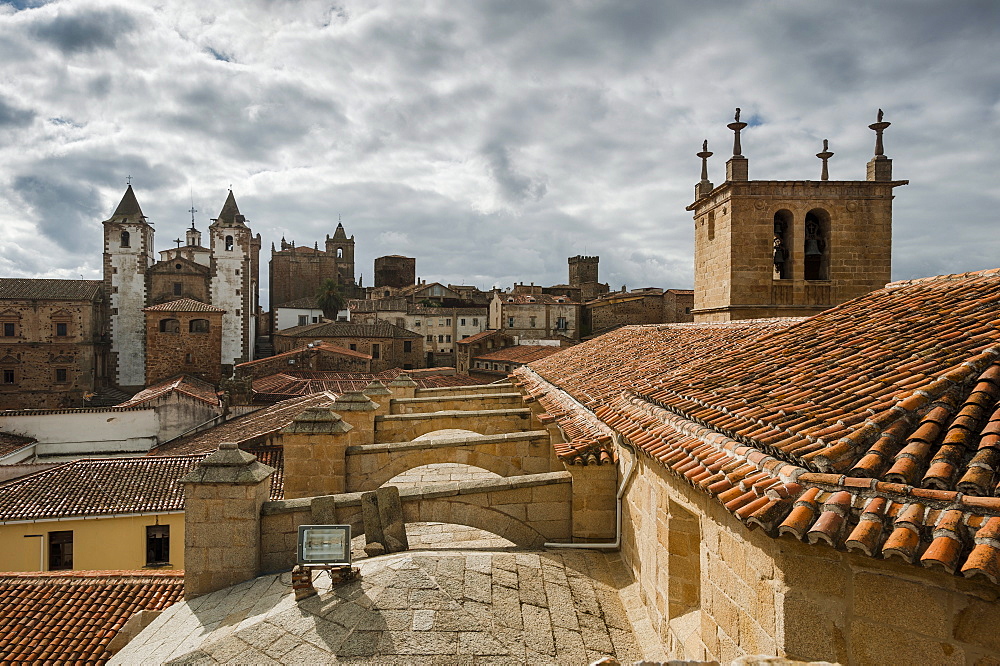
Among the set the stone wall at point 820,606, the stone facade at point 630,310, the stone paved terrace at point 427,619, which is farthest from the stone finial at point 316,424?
the stone facade at point 630,310

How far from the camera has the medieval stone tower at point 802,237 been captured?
12.3 m

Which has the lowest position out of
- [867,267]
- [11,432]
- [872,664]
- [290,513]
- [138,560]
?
[138,560]

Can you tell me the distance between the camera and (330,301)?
201 ft

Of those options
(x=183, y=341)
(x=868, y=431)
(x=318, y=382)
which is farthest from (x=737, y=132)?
(x=183, y=341)

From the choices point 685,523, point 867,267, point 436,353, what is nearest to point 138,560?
point 685,523

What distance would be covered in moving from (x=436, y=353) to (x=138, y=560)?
37.0 m

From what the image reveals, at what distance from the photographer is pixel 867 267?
A: 12.4 m

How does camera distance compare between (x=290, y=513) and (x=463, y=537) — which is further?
(x=463, y=537)

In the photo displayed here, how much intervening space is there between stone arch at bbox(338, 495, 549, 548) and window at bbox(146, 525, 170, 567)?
10.3 meters

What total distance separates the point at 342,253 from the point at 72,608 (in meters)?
69.6

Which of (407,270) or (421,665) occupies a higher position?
(407,270)

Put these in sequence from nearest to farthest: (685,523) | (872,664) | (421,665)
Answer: (872,664) → (421,665) → (685,523)

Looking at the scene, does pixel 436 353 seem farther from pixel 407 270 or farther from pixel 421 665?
pixel 421 665

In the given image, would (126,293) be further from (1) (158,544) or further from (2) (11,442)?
(1) (158,544)
